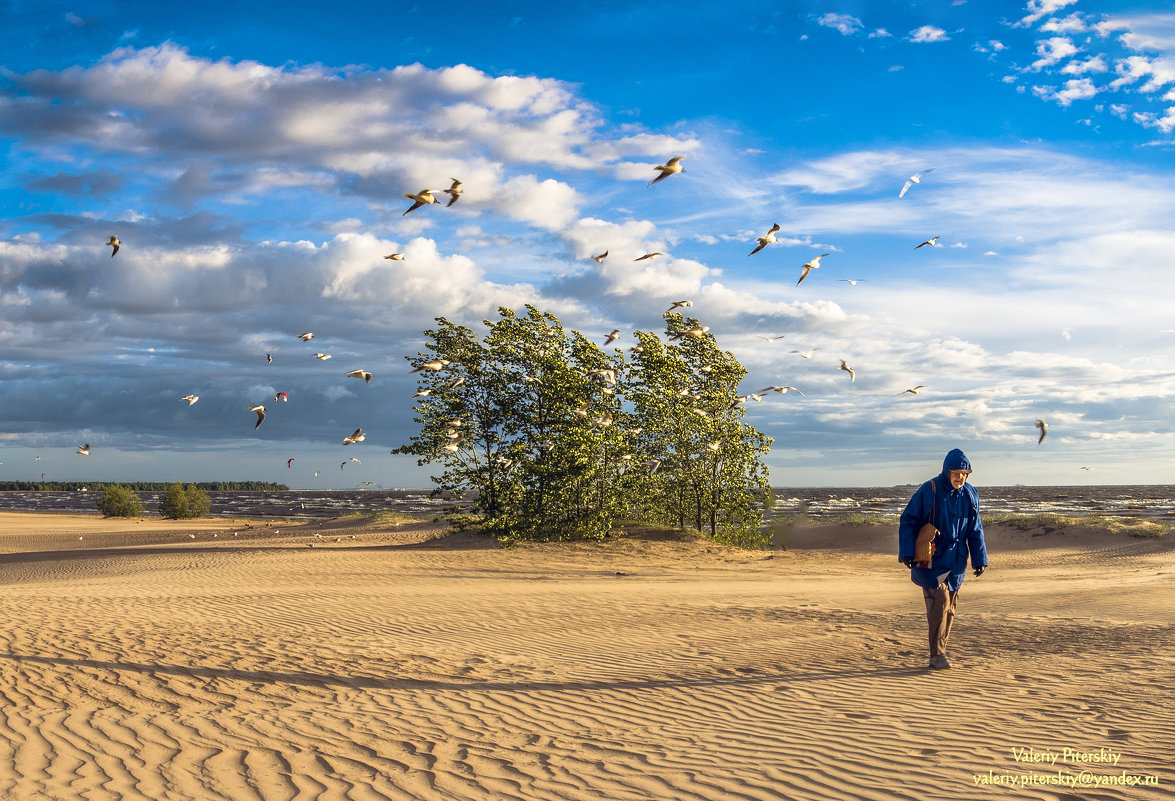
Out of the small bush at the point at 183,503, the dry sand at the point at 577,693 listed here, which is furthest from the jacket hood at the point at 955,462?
the small bush at the point at 183,503

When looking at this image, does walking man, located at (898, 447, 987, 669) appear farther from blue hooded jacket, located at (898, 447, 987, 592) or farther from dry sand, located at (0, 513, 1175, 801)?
dry sand, located at (0, 513, 1175, 801)

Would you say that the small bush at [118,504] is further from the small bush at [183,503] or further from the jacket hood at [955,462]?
the jacket hood at [955,462]

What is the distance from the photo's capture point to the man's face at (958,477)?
26.9 feet

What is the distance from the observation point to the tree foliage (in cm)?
2559

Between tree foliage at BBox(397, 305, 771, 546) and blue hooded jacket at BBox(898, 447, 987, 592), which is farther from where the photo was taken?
tree foliage at BBox(397, 305, 771, 546)

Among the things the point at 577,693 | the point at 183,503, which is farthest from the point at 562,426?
the point at 183,503

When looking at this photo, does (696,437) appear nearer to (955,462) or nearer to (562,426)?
(562,426)

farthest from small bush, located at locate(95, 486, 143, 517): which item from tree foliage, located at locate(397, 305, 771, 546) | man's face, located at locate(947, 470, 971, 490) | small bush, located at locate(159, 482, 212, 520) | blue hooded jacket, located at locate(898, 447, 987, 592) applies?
man's face, located at locate(947, 470, 971, 490)

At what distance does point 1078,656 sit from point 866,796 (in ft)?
18.4

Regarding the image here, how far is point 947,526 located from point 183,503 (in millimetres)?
60658

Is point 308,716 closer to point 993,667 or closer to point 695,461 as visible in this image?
point 993,667

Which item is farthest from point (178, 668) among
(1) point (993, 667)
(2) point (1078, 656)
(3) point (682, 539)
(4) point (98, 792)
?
(3) point (682, 539)

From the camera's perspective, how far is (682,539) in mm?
27500

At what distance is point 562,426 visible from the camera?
25.7 m
